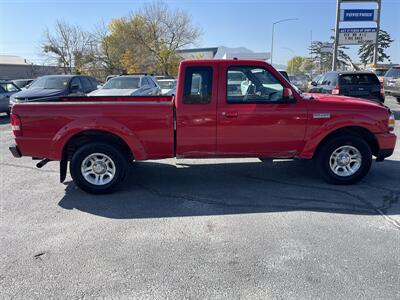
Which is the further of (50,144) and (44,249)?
(50,144)

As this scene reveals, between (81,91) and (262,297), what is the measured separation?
13.2 meters

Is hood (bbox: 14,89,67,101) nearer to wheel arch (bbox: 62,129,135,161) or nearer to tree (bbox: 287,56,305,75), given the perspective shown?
wheel arch (bbox: 62,129,135,161)

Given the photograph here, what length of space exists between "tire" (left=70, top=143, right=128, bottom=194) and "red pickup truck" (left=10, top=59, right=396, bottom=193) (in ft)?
0.05

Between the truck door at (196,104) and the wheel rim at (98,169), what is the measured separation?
1.10 metres

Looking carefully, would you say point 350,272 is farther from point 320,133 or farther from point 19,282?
point 19,282

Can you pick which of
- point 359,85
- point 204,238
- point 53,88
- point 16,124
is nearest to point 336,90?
point 359,85

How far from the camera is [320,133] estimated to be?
528cm

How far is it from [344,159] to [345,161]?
4 cm

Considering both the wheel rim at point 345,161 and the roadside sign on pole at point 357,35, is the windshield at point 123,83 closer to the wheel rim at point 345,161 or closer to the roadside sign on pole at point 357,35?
the wheel rim at point 345,161

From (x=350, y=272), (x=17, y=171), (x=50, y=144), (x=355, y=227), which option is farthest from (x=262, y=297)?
(x=17, y=171)

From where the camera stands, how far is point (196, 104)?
5.07 metres

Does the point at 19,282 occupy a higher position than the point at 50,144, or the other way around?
the point at 50,144

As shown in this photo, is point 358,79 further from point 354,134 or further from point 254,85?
point 254,85

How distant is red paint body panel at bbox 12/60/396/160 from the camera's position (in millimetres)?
4949
